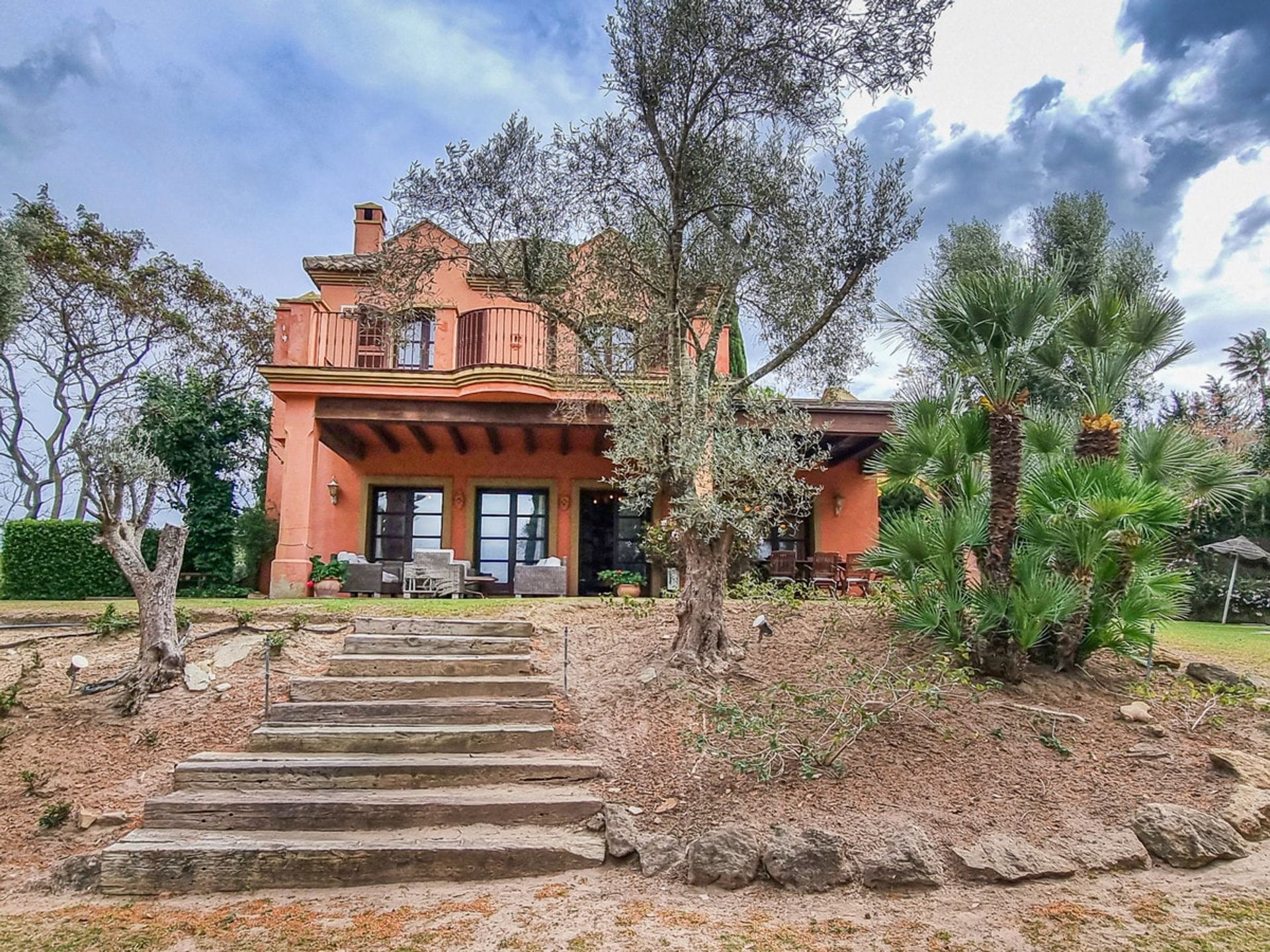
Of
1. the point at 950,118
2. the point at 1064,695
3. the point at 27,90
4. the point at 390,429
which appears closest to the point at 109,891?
the point at 1064,695

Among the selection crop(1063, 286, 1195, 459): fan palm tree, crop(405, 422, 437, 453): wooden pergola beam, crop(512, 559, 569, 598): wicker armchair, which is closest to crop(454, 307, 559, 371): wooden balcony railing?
crop(405, 422, 437, 453): wooden pergola beam

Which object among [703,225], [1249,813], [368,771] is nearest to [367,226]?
[703,225]

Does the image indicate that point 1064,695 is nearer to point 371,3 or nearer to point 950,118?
point 950,118

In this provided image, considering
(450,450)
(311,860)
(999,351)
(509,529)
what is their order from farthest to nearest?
(509,529) → (450,450) → (999,351) → (311,860)

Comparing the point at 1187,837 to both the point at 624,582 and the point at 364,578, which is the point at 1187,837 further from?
the point at 364,578

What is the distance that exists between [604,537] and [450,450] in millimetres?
3504

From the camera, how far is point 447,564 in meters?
11.0

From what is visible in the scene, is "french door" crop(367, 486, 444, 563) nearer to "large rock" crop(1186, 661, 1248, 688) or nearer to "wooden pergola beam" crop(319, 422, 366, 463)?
"wooden pergola beam" crop(319, 422, 366, 463)

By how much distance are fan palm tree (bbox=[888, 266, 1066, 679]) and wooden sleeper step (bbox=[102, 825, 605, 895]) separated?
12.4ft

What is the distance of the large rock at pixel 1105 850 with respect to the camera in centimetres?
361

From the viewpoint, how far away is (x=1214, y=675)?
5.80m

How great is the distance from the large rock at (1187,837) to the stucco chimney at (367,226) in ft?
53.8

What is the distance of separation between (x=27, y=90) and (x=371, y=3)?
11763mm

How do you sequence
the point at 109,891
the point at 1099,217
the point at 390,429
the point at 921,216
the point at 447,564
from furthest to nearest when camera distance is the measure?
the point at 1099,217
the point at 390,429
the point at 447,564
the point at 921,216
the point at 109,891
